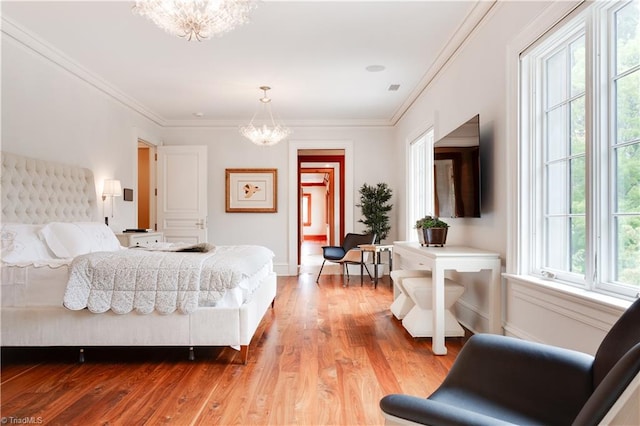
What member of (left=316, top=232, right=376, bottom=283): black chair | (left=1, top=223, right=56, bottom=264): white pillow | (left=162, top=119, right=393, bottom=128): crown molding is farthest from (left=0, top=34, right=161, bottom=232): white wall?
(left=316, top=232, right=376, bottom=283): black chair

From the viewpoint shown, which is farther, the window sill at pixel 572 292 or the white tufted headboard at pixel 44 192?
the white tufted headboard at pixel 44 192

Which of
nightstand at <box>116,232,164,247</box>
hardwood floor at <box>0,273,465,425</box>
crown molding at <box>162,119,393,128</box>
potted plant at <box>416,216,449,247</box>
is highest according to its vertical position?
crown molding at <box>162,119,393,128</box>

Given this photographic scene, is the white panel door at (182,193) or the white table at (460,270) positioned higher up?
the white panel door at (182,193)

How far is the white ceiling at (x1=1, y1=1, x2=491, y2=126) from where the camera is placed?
10.5ft

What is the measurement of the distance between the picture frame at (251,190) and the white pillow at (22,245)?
3590 millimetres

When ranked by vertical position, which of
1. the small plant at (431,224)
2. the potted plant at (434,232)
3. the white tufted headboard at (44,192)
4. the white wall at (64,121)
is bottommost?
the potted plant at (434,232)

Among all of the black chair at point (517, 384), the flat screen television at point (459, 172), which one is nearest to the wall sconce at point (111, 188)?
the flat screen television at point (459, 172)

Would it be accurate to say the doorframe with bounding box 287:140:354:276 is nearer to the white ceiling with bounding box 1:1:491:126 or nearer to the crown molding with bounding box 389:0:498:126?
the white ceiling with bounding box 1:1:491:126

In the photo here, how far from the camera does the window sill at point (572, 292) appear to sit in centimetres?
179

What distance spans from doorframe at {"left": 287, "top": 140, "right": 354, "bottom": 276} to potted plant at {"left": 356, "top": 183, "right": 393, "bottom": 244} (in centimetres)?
25

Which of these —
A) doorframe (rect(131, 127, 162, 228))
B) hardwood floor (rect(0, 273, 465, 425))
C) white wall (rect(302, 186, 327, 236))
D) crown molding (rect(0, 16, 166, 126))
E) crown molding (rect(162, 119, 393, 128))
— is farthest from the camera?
white wall (rect(302, 186, 327, 236))

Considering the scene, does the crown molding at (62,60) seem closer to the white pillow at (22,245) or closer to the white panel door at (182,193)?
the white panel door at (182,193)

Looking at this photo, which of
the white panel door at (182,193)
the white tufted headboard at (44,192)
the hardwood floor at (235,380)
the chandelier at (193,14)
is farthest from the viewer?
the white panel door at (182,193)

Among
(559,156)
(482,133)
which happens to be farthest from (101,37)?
(559,156)
